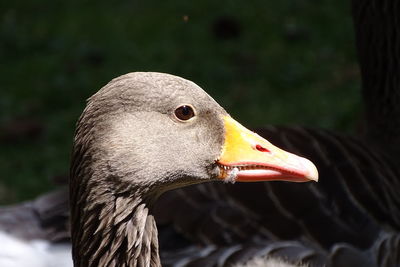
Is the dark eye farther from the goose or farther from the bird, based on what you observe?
the bird

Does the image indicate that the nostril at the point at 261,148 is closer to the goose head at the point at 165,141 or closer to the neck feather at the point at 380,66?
the goose head at the point at 165,141

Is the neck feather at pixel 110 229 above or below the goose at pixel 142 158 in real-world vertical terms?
below

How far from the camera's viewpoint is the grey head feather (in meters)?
2.48

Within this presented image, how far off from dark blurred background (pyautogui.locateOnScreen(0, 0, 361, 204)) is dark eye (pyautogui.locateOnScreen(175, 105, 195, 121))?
3.16 metres

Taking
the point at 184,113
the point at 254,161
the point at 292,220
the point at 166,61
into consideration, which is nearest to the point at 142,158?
the point at 184,113

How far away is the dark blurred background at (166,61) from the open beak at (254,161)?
3152 millimetres

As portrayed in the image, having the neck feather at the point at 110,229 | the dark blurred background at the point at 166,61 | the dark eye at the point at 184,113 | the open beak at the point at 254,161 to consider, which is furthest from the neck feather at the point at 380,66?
the neck feather at the point at 110,229

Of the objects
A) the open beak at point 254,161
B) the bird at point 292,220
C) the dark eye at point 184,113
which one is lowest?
the bird at point 292,220

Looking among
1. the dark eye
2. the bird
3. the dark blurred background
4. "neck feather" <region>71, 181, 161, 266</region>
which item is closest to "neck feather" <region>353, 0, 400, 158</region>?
the bird

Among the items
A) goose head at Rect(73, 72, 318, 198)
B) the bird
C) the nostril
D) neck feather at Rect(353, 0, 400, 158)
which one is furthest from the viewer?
neck feather at Rect(353, 0, 400, 158)

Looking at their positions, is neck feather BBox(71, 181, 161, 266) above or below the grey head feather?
below

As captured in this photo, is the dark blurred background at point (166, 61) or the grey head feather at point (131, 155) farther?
the dark blurred background at point (166, 61)

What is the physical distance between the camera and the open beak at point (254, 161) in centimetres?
255

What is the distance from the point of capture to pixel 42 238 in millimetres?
3797
